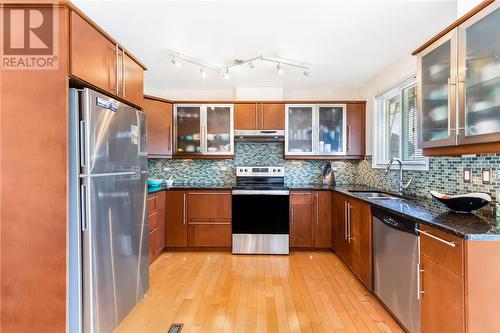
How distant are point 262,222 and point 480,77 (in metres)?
2.73

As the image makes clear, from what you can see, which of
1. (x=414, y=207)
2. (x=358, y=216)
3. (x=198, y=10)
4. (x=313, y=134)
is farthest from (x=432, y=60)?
(x=313, y=134)

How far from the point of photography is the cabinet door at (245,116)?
157 inches

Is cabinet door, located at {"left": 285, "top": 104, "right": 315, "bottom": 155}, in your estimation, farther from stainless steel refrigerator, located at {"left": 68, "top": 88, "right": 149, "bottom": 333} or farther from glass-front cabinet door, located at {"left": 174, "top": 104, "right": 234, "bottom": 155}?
stainless steel refrigerator, located at {"left": 68, "top": 88, "right": 149, "bottom": 333}

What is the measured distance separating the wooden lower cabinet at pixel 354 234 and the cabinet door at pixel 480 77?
43.0 inches

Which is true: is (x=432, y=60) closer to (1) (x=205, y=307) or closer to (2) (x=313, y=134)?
(2) (x=313, y=134)

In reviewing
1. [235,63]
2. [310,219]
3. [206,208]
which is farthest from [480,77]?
[206,208]

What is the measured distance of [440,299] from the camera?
151 cm

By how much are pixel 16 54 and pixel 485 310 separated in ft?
9.47

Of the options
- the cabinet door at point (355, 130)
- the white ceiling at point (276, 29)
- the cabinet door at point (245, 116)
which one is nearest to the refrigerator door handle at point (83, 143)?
the white ceiling at point (276, 29)

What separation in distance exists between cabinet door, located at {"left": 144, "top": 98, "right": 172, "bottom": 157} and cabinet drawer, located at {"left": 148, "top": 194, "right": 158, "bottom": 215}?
70 cm

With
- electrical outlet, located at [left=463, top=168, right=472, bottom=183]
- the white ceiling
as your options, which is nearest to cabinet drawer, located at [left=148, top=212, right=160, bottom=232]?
the white ceiling

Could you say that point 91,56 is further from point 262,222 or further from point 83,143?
point 262,222

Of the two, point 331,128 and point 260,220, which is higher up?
point 331,128

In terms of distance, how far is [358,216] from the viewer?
271 cm
